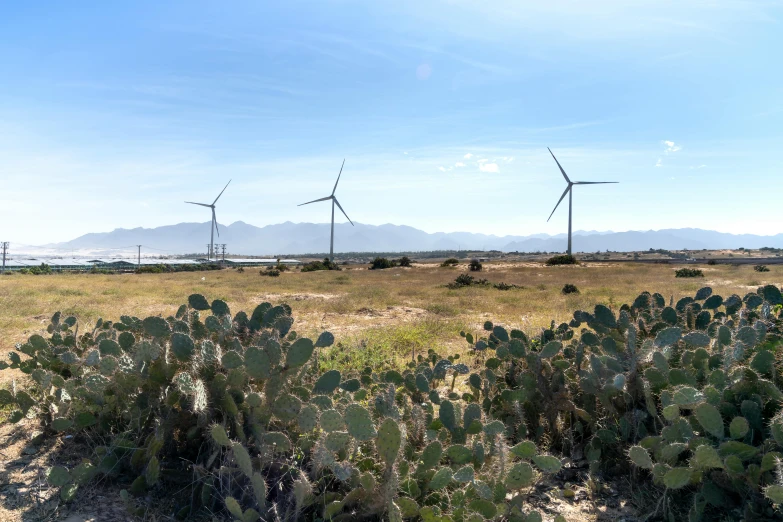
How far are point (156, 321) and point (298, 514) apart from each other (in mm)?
1901

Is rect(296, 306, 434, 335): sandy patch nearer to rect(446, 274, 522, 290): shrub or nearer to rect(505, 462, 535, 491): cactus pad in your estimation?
rect(446, 274, 522, 290): shrub

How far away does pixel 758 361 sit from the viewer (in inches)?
131

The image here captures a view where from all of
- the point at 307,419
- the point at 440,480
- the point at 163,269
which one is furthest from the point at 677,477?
the point at 163,269

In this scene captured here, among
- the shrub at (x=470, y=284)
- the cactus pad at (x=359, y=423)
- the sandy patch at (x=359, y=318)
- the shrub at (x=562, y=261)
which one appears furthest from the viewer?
the shrub at (x=562, y=261)

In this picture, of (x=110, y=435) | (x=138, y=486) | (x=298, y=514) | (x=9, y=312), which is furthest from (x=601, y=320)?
(x=9, y=312)

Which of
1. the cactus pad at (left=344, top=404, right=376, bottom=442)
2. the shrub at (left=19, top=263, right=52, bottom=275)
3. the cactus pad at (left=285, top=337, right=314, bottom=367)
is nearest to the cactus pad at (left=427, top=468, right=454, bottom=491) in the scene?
the cactus pad at (left=344, top=404, right=376, bottom=442)

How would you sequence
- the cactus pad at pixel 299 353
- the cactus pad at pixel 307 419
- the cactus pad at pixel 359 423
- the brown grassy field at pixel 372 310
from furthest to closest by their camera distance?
the brown grassy field at pixel 372 310, the cactus pad at pixel 299 353, the cactus pad at pixel 307 419, the cactus pad at pixel 359 423

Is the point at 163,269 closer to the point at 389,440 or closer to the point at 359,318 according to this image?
the point at 359,318

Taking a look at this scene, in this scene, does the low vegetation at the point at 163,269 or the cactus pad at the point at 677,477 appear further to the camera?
the low vegetation at the point at 163,269

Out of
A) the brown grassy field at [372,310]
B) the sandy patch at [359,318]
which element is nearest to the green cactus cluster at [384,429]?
the brown grassy field at [372,310]

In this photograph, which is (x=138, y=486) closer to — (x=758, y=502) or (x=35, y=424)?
(x=35, y=424)

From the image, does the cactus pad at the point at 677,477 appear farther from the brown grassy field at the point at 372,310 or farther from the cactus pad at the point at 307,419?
the brown grassy field at the point at 372,310

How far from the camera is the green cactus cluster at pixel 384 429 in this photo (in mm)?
2842

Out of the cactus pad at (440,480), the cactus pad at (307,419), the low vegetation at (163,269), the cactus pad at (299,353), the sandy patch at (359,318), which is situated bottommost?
the low vegetation at (163,269)
